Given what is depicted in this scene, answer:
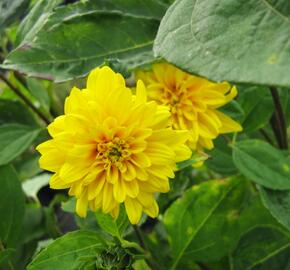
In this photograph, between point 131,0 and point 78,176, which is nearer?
point 78,176

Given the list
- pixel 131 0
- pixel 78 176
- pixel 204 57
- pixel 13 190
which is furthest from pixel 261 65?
pixel 13 190

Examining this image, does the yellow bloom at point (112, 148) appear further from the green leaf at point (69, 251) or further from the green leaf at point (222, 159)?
the green leaf at point (222, 159)

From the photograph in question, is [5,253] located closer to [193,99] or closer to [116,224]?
[116,224]

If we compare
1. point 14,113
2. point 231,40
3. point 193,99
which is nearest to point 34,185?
point 14,113

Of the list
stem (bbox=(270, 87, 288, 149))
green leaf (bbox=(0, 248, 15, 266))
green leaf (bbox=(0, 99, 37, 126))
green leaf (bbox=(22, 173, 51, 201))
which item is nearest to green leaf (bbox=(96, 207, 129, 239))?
green leaf (bbox=(0, 248, 15, 266))

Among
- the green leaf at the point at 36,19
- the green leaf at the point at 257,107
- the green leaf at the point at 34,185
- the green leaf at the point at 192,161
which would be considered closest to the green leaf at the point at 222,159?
the green leaf at the point at 257,107

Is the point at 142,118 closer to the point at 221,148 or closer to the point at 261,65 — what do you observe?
the point at 261,65
